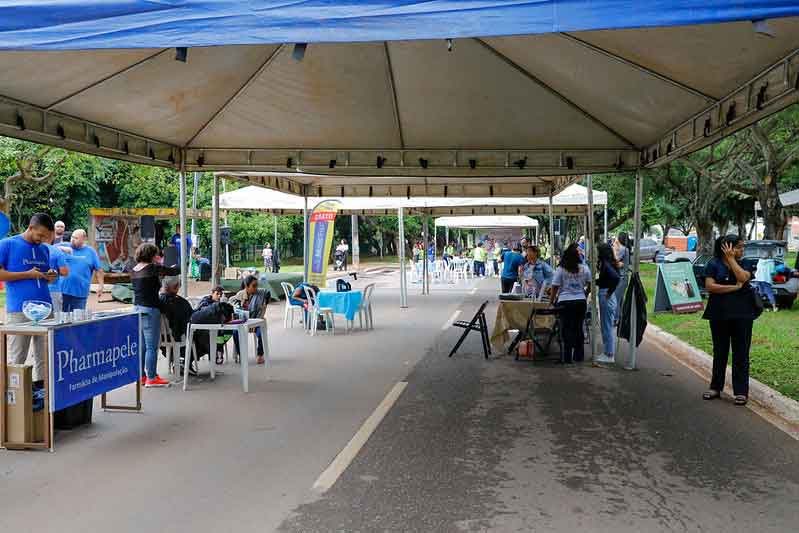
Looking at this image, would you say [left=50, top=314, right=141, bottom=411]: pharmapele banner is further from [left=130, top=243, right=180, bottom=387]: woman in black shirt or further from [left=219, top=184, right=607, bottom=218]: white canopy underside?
[left=219, top=184, right=607, bottom=218]: white canopy underside

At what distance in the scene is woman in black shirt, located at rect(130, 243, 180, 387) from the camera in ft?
29.7

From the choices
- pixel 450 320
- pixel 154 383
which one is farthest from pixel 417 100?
pixel 450 320

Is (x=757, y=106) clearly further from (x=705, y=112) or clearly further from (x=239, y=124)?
(x=239, y=124)

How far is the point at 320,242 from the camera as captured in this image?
55.4ft

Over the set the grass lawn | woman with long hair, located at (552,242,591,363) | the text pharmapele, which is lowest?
the grass lawn

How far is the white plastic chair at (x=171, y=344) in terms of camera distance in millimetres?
9508

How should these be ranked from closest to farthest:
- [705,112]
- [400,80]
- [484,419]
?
1. [484,419]
2. [705,112]
3. [400,80]

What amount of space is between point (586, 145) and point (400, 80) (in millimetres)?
3589

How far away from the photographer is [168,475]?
5.79 m

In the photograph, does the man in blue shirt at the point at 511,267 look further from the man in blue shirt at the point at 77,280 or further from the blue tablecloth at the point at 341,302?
the man in blue shirt at the point at 77,280

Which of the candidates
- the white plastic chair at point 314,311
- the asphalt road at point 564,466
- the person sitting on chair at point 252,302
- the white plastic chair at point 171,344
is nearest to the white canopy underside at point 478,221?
the white plastic chair at point 314,311

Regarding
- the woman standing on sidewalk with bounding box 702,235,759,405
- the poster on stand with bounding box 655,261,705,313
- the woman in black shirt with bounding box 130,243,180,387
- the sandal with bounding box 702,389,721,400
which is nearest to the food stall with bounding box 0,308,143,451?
the woman in black shirt with bounding box 130,243,180,387

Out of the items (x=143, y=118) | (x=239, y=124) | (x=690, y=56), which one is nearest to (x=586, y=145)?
(x=690, y=56)

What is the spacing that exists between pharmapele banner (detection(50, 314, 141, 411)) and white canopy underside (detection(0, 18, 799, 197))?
2.60 metres
